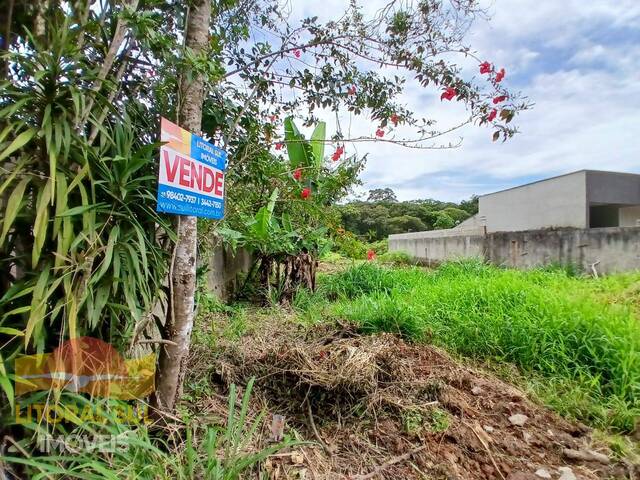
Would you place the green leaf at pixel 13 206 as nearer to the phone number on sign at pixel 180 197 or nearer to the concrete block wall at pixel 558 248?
the phone number on sign at pixel 180 197

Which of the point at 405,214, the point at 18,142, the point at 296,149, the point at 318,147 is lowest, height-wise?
the point at 18,142

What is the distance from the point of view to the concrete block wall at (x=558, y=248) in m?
4.77

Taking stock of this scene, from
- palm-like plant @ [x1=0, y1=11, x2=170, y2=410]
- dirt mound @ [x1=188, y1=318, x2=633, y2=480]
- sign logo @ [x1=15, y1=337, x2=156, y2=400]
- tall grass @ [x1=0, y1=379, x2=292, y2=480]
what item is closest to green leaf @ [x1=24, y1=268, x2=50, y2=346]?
palm-like plant @ [x1=0, y1=11, x2=170, y2=410]

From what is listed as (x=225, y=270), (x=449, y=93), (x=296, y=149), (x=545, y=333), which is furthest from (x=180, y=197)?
(x=296, y=149)

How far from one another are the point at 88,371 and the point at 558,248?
666cm

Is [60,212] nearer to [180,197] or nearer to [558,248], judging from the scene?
[180,197]

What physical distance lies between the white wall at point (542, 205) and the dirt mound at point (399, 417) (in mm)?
9850

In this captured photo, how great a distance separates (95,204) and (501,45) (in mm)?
3247

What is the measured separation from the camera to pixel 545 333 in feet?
7.79

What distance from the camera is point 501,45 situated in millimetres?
2736

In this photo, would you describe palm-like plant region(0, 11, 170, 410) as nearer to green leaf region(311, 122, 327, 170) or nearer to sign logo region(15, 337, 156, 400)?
sign logo region(15, 337, 156, 400)

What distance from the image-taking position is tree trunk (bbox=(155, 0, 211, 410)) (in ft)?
4.92

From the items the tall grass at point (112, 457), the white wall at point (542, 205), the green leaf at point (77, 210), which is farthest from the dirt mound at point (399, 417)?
the white wall at point (542, 205)

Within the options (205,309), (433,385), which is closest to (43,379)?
(205,309)
